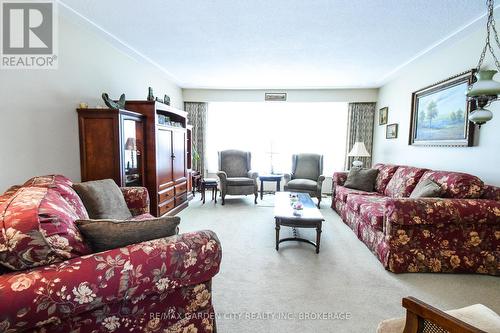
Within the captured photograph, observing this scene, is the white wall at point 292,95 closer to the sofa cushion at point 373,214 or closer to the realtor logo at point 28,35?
the sofa cushion at point 373,214

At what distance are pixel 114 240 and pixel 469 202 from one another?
2.75m

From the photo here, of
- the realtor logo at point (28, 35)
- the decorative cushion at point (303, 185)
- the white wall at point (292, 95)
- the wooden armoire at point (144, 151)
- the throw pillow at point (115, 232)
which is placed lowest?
the decorative cushion at point (303, 185)

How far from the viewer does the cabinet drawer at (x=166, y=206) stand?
340 centimetres

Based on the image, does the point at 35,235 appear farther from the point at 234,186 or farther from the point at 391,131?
the point at 391,131

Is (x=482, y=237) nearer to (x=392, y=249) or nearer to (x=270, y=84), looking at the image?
(x=392, y=249)

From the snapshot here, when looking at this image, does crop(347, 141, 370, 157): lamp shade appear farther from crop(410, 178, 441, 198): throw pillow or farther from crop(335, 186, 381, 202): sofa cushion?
crop(410, 178, 441, 198): throw pillow

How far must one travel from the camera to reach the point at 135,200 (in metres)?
2.38

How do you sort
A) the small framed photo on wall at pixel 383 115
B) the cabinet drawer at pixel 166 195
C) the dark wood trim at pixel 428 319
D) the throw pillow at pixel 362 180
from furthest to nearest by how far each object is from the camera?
the small framed photo on wall at pixel 383 115
the throw pillow at pixel 362 180
the cabinet drawer at pixel 166 195
the dark wood trim at pixel 428 319

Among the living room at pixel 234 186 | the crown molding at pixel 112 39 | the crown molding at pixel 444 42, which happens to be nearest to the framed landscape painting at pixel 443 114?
the living room at pixel 234 186

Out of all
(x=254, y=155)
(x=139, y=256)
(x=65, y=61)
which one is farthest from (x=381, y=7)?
(x=254, y=155)

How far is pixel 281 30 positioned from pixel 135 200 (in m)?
2.41

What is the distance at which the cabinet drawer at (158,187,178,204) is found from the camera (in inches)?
132

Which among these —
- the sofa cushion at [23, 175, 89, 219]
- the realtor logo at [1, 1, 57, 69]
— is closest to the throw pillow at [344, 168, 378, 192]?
the sofa cushion at [23, 175, 89, 219]

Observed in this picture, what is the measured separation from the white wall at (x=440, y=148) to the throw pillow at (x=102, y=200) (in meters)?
3.57
